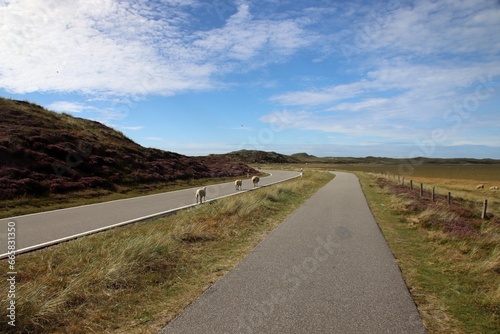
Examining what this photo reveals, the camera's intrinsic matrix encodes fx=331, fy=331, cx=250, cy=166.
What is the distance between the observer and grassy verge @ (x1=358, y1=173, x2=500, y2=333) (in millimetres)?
4551

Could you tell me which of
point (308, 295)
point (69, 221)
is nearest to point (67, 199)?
point (69, 221)

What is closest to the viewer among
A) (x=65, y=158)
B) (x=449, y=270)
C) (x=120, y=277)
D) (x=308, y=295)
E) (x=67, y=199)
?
(x=308, y=295)

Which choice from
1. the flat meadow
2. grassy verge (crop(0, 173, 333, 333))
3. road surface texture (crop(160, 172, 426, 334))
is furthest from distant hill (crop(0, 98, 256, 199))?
the flat meadow

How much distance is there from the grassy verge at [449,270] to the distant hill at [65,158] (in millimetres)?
17354

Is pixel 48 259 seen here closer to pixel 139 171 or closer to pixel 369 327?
pixel 369 327

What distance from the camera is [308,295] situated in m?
5.14

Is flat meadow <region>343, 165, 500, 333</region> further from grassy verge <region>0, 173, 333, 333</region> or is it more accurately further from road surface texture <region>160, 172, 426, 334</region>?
grassy verge <region>0, 173, 333, 333</region>

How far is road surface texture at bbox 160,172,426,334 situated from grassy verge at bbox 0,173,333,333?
0.46m

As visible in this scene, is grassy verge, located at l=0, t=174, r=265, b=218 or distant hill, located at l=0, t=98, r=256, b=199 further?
distant hill, located at l=0, t=98, r=256, b=199

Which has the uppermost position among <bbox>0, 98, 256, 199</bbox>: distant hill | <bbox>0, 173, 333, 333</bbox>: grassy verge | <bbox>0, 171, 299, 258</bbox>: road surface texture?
<bbox>0, 98, 256, 199</bbox>: distant hill

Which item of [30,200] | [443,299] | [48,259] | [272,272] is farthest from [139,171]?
[443,299]

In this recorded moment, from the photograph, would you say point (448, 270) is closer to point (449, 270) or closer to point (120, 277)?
point (449, 270)

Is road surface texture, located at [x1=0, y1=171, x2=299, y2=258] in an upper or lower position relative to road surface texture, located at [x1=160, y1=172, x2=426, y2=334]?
lower

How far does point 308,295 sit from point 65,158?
2330 centimetres
